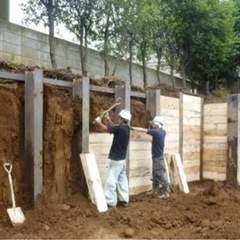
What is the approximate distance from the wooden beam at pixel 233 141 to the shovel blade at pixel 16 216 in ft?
17.1

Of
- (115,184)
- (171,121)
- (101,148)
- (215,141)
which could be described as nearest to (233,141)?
(215,141)

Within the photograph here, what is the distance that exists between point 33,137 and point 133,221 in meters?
1.86

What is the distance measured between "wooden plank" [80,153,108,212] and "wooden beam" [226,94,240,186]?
12.5 feet

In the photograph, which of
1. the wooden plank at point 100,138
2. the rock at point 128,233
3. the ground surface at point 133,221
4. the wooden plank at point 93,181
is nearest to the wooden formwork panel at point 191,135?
the ground surface at point 133,221

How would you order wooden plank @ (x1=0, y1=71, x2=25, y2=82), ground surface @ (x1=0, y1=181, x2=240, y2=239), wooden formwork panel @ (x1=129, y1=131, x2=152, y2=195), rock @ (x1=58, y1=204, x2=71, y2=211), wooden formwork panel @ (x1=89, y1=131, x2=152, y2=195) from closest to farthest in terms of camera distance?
ground surface @ (x1=0, y1=181, x2=240, y2=239)
wooden plank @ (x1=0, y1=71, x2=25, y2=82)
rock @ (x1=58, y1=204, x2=71, y2=211)
wooden formwork panel @ (x1=89, y1=131, x2=152, y2=195)
wooden formwork panel @ (x1=129, y1=131, x2=152, y2=195)

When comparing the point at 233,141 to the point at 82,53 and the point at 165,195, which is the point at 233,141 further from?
the point at 82,53

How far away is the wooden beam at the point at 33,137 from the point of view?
5.97 m

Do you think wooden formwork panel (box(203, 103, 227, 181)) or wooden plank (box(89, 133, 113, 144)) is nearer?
wooden plank (box(89, 133, 113, 144))

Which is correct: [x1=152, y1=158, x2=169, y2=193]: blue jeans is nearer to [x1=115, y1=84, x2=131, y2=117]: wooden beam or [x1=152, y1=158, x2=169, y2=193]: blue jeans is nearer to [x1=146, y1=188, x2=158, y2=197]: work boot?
[x1=146, y1=188, x2=158, y2=197]: work boot

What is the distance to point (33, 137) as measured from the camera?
5.97 metres

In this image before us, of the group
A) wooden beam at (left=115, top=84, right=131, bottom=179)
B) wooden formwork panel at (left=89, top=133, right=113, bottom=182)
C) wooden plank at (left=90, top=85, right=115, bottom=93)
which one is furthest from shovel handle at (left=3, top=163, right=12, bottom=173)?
wooden beam at (left=115, top=84, right=131, bottom=179)

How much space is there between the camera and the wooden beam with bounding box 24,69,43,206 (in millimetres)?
5973

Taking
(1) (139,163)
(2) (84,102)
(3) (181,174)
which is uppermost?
(2) (84,102)

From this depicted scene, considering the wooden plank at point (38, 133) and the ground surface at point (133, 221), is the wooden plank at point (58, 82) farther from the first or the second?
the ground surface at point (133, 221)
